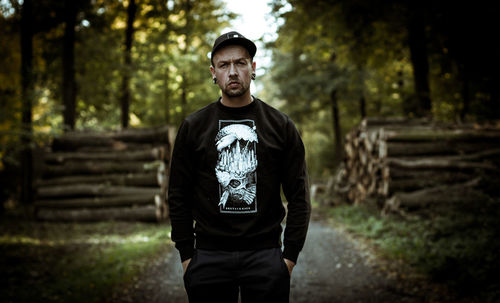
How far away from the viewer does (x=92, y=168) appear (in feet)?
38.0

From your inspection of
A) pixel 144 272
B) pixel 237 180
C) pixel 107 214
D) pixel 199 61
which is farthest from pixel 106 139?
pixel 237 180

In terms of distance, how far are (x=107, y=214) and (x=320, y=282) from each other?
737 cm

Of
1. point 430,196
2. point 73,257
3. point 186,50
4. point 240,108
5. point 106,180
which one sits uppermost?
point 186,50

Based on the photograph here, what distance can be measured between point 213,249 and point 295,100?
21.4 metres

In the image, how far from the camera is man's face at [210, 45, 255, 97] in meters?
2.42

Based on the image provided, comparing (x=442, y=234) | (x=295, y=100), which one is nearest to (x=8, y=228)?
A: (x=442, y=234)

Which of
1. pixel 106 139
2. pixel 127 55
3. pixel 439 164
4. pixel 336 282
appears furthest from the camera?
pixel 127 55

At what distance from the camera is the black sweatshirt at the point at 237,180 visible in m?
2.38

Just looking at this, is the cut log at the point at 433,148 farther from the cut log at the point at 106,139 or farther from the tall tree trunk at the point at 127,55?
the tall tree trunk at the point at 127,55

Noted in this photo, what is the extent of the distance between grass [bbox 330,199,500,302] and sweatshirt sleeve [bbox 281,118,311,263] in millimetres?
3255

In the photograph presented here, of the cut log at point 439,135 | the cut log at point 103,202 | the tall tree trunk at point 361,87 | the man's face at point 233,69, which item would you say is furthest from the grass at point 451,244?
the tall tree trunk at point 361,87

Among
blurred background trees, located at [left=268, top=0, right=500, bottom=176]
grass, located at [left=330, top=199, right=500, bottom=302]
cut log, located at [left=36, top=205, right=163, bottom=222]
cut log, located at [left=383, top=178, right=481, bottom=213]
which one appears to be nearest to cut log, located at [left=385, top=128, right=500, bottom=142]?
blurred background trees, located at [left=268, top=0, right=500, bottom=176]

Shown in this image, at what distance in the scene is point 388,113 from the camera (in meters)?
22.8

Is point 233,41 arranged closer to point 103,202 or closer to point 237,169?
point 237,169
